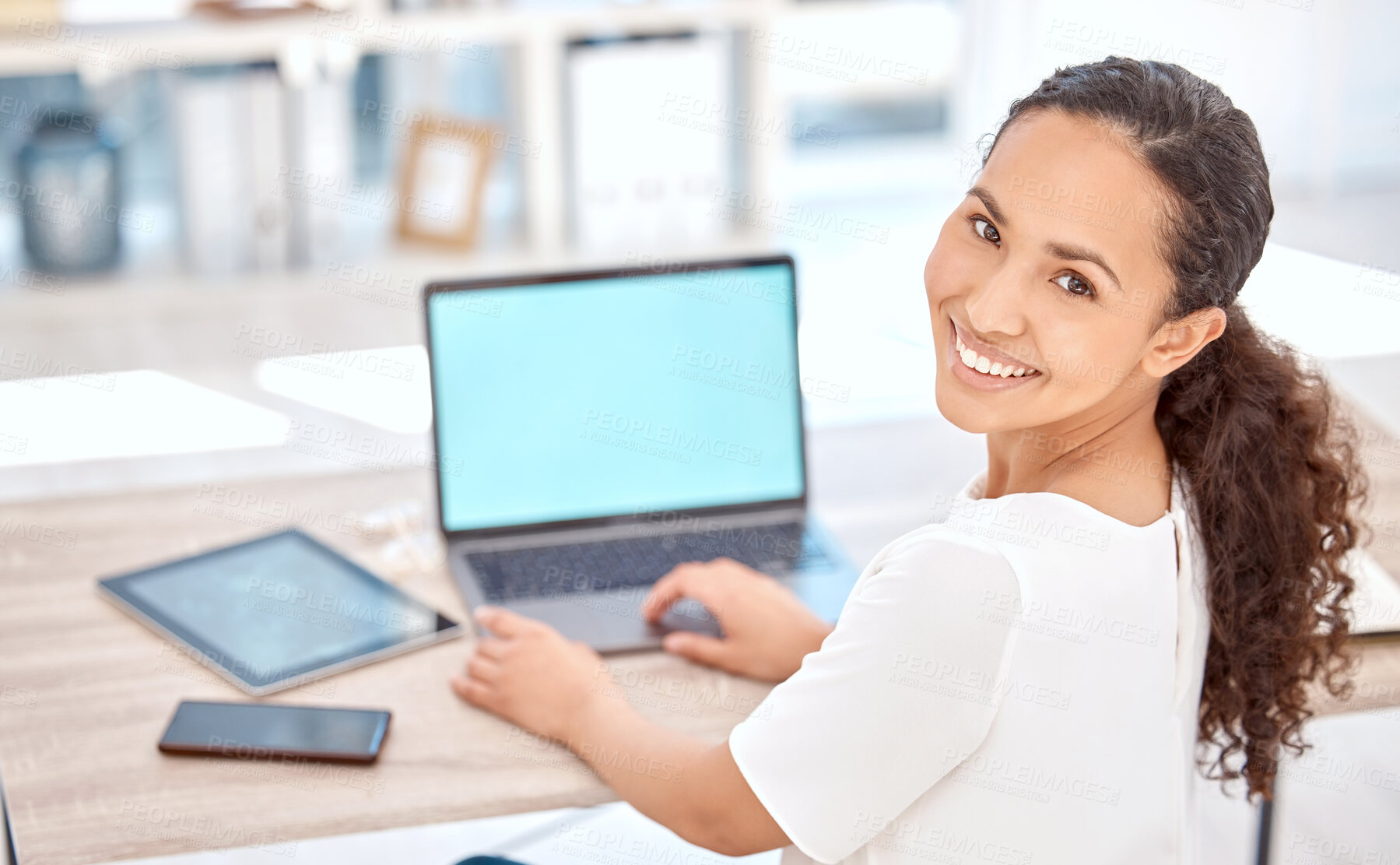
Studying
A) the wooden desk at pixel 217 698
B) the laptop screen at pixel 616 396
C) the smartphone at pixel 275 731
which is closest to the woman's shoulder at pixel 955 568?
the wooden desk at pixel 217 698

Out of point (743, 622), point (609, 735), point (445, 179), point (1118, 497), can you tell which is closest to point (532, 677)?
point (609, 735)

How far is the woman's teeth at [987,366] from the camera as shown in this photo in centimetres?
107

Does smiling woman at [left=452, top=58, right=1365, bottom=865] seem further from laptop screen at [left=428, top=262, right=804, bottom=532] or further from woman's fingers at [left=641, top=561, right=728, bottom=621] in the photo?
laptop screen at [left=428, top=262, right=804, bottom=532]

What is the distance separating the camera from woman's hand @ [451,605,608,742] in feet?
3.98

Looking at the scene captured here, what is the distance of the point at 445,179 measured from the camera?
2688mm

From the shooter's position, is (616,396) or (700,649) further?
(616,396)

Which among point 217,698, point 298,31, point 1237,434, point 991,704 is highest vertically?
point 298,31

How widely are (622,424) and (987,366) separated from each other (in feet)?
1.89

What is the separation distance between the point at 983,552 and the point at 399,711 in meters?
0.56

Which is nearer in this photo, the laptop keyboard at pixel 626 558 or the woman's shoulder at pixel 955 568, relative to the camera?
the woman's shoulder at pixel 955 568

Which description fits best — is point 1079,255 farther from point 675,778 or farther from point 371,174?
point 371,174

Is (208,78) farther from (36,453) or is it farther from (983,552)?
(983,552)

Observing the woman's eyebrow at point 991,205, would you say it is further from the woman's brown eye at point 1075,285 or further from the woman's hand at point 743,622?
the woman's hand at point 743,622

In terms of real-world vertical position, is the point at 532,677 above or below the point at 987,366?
below
